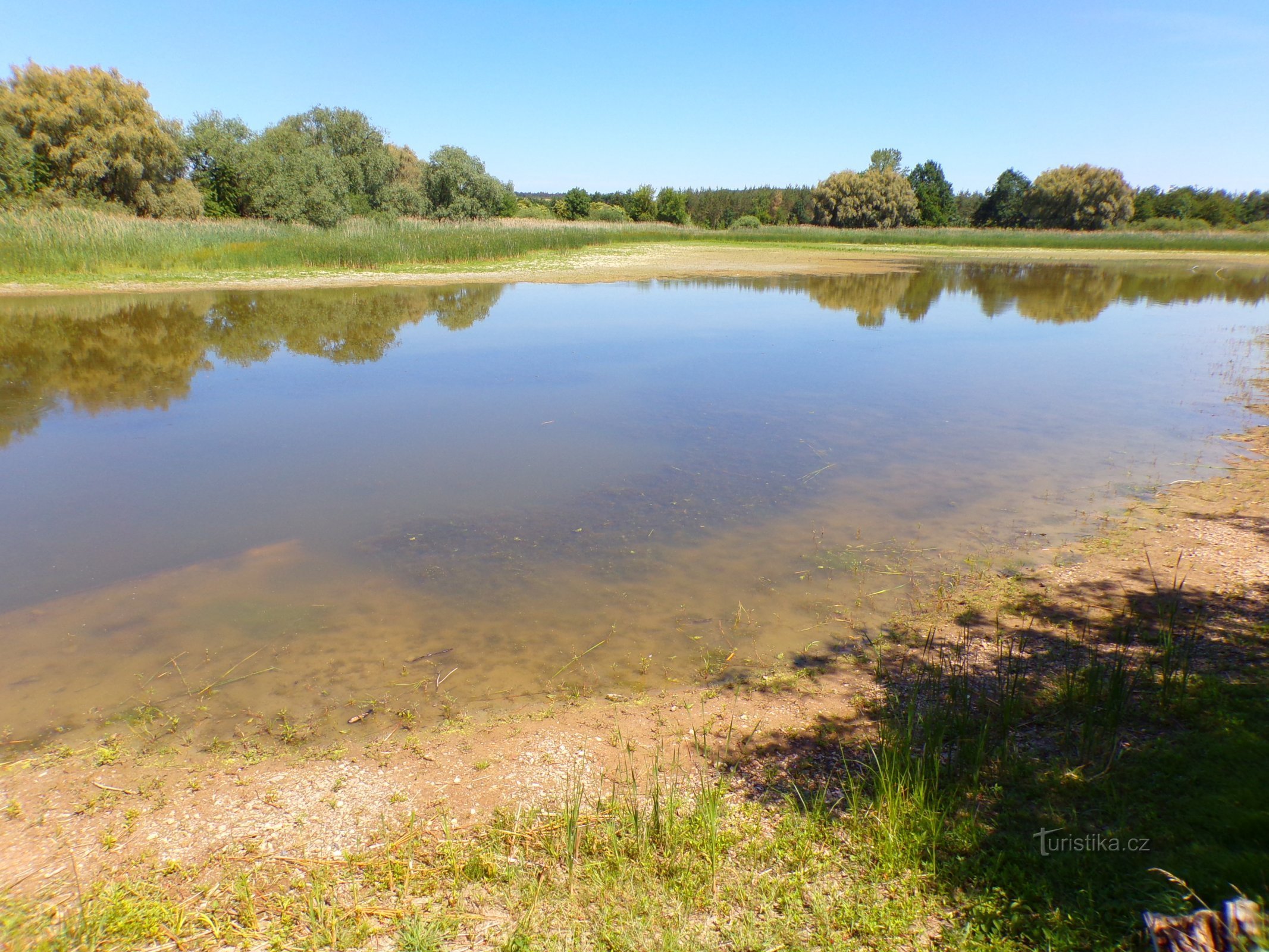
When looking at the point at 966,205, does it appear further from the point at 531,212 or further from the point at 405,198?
the point at 405,198

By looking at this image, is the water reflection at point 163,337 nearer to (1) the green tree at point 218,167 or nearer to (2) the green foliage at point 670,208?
(1) the green tree at point 218,167

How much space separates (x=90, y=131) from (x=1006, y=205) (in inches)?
2863

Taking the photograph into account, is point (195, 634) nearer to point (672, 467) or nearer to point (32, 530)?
point (32, 530)

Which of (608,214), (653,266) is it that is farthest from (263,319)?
(608,214)

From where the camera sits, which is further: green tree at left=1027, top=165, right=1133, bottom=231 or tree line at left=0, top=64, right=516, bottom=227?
green tree at left=1027, top=165, right=1133, bottom=231

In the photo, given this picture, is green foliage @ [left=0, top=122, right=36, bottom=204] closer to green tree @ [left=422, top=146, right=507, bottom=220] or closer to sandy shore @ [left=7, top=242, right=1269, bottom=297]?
sandy shore @ [left=7, top=242, right=1269, bottom=297]

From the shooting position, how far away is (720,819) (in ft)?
9.29

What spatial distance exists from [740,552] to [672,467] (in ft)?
6.32

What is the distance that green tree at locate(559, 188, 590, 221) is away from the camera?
7056 centimetres

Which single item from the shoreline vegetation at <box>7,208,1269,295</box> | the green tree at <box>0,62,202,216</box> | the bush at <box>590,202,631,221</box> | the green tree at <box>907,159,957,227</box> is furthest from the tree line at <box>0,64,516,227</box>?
the green tree at <box>907,159,957,227</box>

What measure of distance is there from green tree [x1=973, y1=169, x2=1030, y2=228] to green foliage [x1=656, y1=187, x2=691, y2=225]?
31090mm

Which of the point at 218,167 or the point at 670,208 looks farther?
the point at 670,208

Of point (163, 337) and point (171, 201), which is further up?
point (171, 201)

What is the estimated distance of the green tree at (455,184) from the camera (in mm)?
46969
